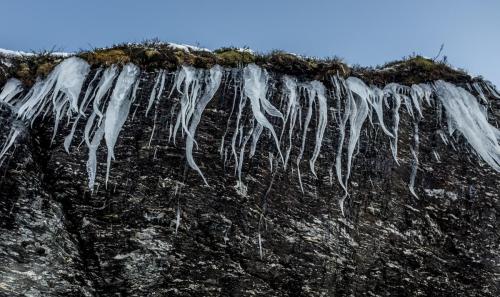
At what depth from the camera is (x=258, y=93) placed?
7.71 metres

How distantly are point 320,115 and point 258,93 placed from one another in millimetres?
871

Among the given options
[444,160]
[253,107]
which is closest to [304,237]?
[253,107]

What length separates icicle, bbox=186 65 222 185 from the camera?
698 centimetres

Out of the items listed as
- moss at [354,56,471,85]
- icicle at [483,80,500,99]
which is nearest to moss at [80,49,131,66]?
moss at [354,56,471,85]

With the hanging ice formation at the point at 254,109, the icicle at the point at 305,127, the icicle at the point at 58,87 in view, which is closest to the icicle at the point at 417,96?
the hanging ice formation at the point at 254,109

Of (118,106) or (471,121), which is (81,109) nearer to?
(118,106)

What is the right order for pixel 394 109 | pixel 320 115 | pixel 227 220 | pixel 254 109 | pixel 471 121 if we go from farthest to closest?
1. pixel 471 121
2. pixel 394 109
3. pixel 320 115
4. pixel 254 109
5. pixel 227 220

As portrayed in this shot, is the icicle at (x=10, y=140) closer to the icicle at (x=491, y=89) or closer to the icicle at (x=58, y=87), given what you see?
the icicle at (x=58, y=87)

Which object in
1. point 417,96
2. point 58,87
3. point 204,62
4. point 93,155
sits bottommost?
point 93,155

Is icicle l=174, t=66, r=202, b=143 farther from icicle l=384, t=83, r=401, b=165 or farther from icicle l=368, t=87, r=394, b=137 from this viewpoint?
icicle l=384, t=83, r=401, b=165

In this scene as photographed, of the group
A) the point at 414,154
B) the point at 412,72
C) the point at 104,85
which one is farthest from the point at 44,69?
the point at 412,72

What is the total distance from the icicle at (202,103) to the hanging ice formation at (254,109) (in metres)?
0.01

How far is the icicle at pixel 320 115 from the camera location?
7.31 metres

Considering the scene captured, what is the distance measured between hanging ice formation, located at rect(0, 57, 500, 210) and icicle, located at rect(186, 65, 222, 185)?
0.01 metres
